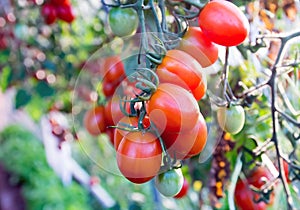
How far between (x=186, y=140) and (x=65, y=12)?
1112 mm

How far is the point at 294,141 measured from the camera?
1202 mm

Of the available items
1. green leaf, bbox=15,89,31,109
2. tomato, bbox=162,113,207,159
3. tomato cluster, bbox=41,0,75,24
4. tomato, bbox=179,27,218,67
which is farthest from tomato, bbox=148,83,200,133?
green leaf, bbox=15,89,31,109

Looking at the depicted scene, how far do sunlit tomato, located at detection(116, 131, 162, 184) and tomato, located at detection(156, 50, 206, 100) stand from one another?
82 mm

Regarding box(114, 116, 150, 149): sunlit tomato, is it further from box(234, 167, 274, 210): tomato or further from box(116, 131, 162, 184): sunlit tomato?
box(234, 167, 274, 210): tomato

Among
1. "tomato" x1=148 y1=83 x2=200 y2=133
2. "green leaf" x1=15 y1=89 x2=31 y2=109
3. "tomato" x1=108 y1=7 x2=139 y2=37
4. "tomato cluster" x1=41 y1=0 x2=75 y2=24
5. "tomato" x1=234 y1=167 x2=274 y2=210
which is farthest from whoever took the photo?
"green leaf" x1=15 y1=89 x2=31 y2=109

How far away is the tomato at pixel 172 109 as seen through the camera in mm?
688

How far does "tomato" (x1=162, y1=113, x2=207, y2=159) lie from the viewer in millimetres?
722

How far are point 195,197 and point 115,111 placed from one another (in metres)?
1.22

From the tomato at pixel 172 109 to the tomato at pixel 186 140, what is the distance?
18mm

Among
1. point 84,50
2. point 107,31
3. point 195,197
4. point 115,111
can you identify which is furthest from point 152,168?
point 84,50

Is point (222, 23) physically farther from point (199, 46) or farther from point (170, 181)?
point (170, 181)

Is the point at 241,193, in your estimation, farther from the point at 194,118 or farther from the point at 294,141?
the point at 194,118

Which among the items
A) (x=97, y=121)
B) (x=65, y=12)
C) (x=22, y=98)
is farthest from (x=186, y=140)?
(x=22, y=98)

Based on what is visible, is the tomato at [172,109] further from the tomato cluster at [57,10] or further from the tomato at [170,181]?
the tomato cluster at [57,10]
